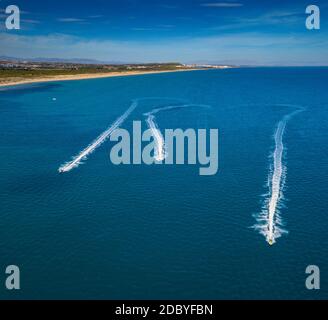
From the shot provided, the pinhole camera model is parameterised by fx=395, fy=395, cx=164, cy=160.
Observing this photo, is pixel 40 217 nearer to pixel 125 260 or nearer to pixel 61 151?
pixel 125 260

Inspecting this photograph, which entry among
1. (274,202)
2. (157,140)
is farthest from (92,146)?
(274,202)

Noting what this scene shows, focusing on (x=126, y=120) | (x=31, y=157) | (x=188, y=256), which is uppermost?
(x=126, y=120)

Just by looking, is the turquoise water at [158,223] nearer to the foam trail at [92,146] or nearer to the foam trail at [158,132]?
the foam trail at [92,146]

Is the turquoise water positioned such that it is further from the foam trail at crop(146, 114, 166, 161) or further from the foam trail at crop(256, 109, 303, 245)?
the foam trail at crop(146, 114, 166, 161)

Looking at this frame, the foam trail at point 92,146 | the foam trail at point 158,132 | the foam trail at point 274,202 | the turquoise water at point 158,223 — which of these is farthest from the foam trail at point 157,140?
the foam trail at point 274,202

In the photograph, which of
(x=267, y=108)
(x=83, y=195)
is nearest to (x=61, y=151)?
(x=83, y=195)

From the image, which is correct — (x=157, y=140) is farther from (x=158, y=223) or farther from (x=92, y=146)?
(x=158, y=223)
